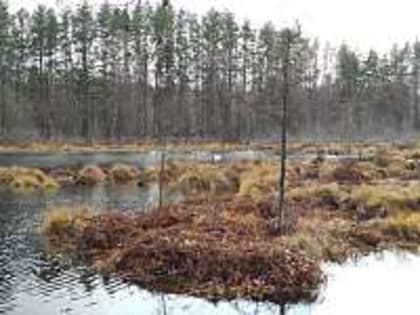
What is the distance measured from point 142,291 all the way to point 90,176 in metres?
26.9

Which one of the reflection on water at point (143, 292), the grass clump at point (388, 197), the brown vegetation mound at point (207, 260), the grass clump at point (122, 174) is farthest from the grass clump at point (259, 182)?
the reflection on water at point (143, 292)

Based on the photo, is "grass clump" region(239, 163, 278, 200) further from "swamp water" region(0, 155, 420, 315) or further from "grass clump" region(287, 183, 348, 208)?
"swamp water" region(0, 155, 420, 315)

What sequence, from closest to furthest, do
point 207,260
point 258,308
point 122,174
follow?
point 258,308, point 207,260, point 122,174

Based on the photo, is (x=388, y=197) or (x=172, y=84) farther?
(x=172, y=84)

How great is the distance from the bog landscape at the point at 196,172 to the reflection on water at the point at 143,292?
8cm

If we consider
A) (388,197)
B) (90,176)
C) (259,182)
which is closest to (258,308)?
(388,197)

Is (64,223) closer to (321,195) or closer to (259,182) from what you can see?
(321,195)

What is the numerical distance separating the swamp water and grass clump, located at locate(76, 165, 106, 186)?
18.5m

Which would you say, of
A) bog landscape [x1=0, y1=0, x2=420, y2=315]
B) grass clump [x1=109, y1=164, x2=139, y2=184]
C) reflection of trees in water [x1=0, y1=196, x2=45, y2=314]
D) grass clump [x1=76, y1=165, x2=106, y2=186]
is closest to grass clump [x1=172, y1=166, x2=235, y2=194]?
bog landscape [x1=0, y1=0, x2=420, y2=315]

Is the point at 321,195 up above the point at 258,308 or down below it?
above

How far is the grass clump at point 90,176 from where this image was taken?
4606 centimetres

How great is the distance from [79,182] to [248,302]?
2795 cm

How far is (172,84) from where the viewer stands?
9219 centimetres

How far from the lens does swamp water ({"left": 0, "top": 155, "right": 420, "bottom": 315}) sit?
1908 cm
